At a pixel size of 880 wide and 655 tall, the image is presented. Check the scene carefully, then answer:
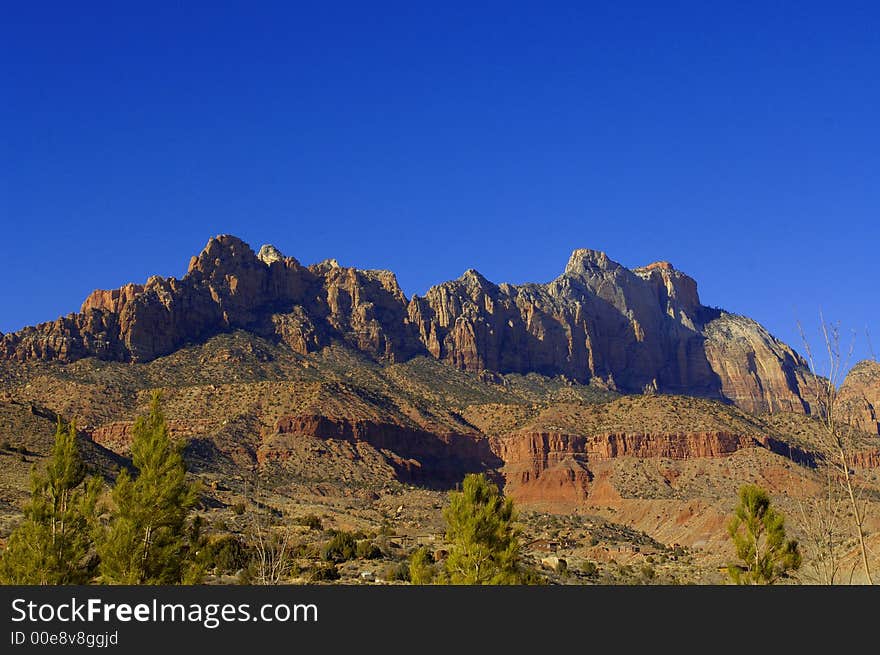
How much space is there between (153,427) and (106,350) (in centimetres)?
12993

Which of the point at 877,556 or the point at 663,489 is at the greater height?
the point at 663,489

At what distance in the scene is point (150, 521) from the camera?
3312 centimetres

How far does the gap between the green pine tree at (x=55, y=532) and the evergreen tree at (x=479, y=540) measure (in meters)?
13.1

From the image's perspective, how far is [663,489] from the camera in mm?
126812

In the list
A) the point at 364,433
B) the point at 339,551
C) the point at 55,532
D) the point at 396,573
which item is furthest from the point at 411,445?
the point at 55,532

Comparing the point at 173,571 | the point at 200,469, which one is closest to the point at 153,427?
the point at 173,571

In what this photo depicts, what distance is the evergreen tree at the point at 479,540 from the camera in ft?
120

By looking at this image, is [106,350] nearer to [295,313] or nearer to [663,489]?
[295,313]

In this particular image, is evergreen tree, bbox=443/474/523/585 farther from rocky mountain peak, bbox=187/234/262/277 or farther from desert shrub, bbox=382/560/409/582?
rocky mountain peak, bbox=187/234/262/277

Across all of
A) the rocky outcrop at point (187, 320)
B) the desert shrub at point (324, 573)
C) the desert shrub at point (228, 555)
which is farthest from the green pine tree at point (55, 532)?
the rocky outcrop at point (187, 320)

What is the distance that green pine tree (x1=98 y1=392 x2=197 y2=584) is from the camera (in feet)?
107

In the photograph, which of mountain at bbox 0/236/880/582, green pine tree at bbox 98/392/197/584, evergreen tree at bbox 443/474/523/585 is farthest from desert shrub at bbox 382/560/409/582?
mountain at bbox 0/236/880/582

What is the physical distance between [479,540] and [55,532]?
49.1ft
